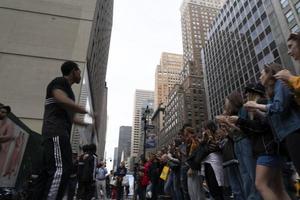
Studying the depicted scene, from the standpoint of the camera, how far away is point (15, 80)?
16375 millimetres

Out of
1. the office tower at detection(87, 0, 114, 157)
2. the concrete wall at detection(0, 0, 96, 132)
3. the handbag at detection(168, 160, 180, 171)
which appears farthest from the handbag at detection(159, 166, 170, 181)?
the concrete wall at detection(0, 0, 96, 132)

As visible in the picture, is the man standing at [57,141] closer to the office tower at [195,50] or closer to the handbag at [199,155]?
the handbag at [199,155]

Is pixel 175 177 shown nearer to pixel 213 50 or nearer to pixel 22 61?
pixel 22 61

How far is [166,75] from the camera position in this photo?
161 metres

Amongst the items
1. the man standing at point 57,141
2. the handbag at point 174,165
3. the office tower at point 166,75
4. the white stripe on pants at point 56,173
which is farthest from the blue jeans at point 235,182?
the office tower at point 166,75

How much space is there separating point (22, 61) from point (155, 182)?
1376 centimetres

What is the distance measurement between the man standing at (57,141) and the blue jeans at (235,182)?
294 centimetres

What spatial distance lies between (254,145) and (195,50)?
123284 millimetres

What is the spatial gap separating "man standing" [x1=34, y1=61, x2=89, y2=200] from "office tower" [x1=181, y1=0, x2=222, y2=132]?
97110 mm

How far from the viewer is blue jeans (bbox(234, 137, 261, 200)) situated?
11.5ft

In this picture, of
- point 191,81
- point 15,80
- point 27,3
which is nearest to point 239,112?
point 15,80

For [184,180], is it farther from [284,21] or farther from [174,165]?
[284,21]

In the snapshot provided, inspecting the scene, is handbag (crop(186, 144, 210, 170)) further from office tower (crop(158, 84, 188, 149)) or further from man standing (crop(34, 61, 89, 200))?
office tower (crop(158, 84, 188, 149))

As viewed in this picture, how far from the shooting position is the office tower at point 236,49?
5475 cm
